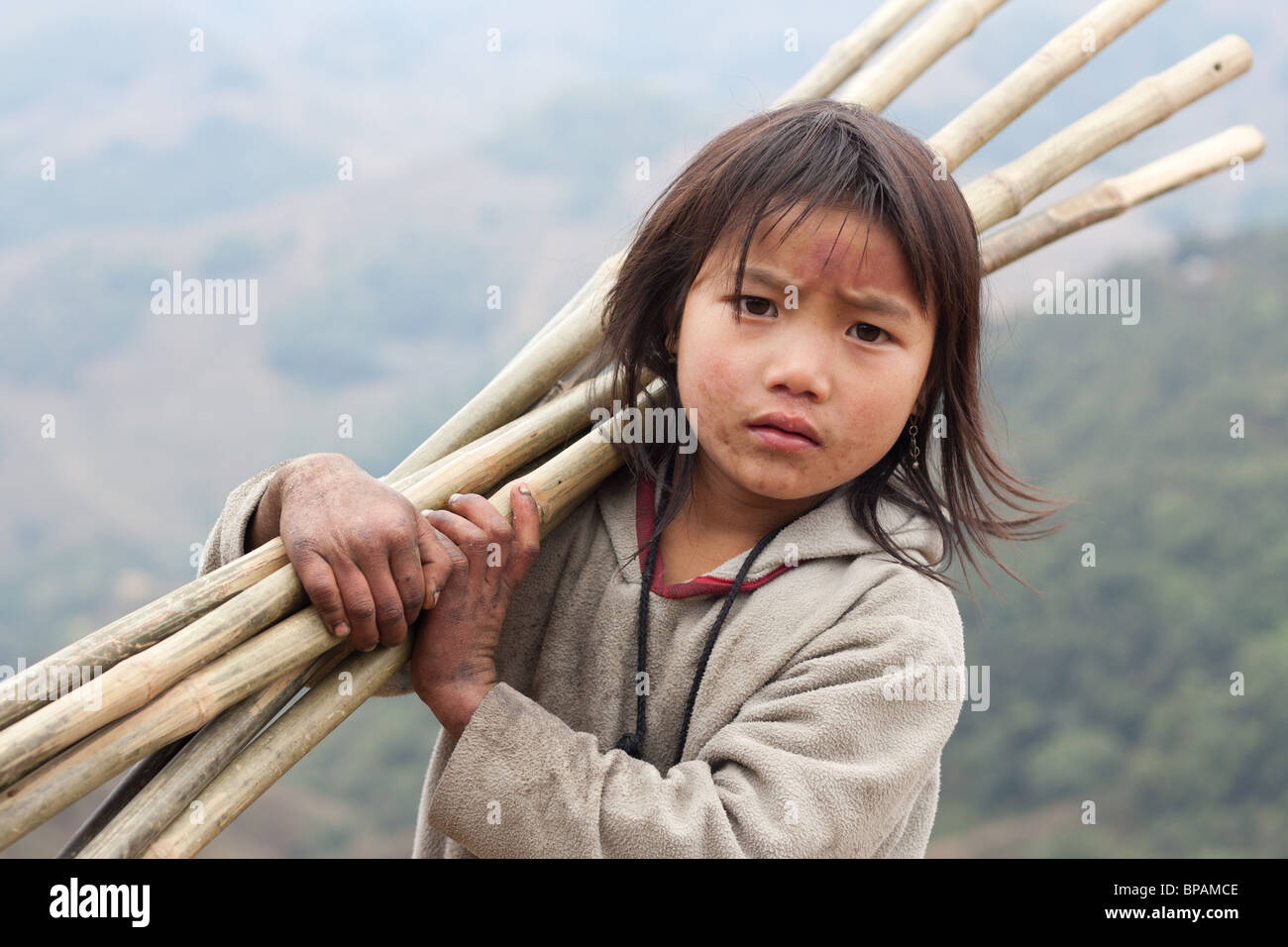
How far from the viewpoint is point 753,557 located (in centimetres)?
140

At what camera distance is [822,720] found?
124 cm

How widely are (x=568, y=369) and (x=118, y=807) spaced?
2.48 ft

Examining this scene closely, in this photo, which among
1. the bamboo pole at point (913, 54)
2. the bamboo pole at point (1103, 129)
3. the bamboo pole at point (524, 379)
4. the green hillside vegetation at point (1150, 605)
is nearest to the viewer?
the bamboo pole at point (524, 379)

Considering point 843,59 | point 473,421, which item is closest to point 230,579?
point 473,421

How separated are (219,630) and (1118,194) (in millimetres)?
1548

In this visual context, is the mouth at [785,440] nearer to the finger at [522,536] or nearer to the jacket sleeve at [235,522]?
the finger at [522,536]

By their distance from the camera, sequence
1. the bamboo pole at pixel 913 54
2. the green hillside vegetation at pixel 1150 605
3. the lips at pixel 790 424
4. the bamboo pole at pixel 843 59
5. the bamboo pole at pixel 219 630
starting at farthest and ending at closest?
1. the green hillside vegetation at pixel 1150 605
2. the bamboo pole at pixel 843 59
3. the bamboo pole at pixel 913 54
4. the lips at pixel 790 424
5. the bamboo pole at pixel 219 630

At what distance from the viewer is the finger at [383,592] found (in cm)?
125

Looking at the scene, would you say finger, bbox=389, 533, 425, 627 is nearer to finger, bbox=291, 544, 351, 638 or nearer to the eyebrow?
finger, bbox=291, 544, 351, 638

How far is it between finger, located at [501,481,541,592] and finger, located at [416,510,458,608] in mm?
82

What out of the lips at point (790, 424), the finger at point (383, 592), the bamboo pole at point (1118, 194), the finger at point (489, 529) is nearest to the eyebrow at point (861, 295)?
the lips at point (790, 424)

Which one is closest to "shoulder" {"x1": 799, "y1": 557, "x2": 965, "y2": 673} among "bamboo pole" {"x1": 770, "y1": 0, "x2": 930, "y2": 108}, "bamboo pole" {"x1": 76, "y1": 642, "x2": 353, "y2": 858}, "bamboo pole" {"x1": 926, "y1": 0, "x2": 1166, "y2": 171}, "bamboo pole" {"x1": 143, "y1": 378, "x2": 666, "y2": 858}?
"bamboo pole" {"x1": 143, "y1": 378, "x2": 666, "y2": 858}

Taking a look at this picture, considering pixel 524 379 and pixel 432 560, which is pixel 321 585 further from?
pixel 524 379
